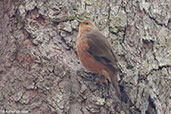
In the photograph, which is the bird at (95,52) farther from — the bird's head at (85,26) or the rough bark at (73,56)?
the rough bark at (73,56)

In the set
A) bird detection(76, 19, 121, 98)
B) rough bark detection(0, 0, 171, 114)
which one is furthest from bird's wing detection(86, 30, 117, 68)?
rough bark detection(0, 0, 171, 114)

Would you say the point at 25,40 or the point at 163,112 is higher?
the point at 25,40

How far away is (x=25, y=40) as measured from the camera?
4195 millimetres

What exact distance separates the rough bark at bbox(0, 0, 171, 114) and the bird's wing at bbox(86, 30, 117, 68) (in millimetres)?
118

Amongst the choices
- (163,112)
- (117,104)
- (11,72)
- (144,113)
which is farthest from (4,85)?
(163,112)

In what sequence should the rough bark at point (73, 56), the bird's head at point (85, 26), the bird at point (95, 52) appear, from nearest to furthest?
the rough bark at point (73, 56)
the bird at point (95, 52)
the bird's head at point (85, 26)

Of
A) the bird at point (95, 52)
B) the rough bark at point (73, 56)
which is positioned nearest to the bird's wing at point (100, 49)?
the bird at point (95, 52)

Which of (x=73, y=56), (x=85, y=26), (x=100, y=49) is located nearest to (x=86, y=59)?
(x=73, y=56)

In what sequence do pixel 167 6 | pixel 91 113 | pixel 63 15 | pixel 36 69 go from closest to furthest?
1. pixel 91 113
2. pixel 36 69
3. pixel 63 15
4. pixel 167 6

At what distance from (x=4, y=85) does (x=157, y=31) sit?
8.57 feet

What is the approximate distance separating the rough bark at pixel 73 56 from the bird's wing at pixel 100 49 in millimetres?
118

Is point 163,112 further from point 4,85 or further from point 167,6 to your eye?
point 4,85

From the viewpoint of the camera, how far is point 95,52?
4609 millimetres

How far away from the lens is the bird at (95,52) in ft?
14.2
